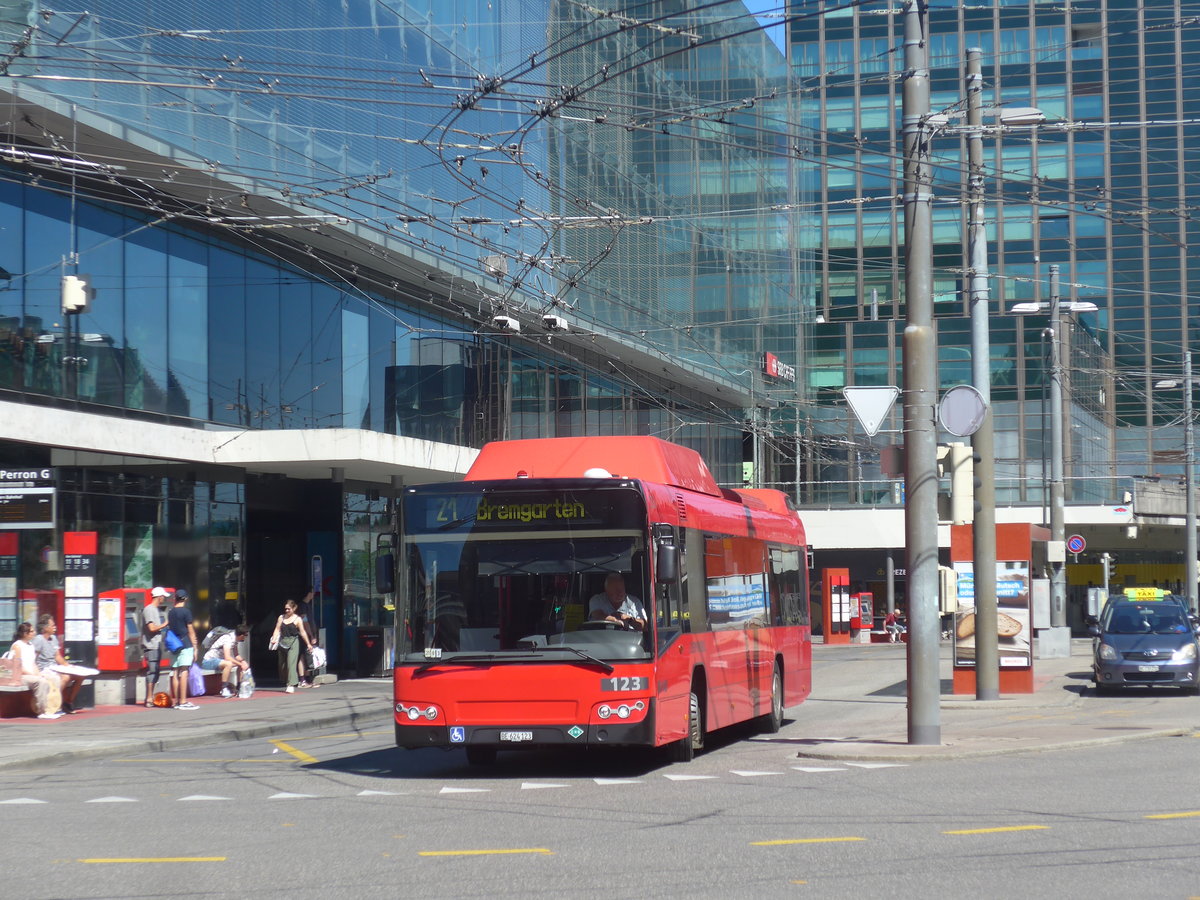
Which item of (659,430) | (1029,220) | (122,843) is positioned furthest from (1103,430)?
(122,843)

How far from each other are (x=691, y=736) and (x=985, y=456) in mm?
8801

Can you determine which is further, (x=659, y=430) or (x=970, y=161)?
(x=659, y=430)

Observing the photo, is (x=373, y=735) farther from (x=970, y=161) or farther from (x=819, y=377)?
(x=819, y=377)

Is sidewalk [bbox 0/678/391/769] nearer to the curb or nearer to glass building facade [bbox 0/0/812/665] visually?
glass building facade [bbox 0/0/812/665]

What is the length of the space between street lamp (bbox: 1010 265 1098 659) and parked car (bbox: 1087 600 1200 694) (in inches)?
325

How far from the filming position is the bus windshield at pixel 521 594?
45.5 feet

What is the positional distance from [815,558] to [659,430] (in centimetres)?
2503

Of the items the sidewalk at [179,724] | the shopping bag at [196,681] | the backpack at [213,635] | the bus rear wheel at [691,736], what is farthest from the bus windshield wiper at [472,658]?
the backpack at [213,635]

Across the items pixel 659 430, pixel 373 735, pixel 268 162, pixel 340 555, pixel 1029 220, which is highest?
pixel 1029 220

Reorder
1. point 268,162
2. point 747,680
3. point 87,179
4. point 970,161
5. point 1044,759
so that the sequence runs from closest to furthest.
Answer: point 1044,759
point 747,680
point 970,161
point 87,179
point 268,162

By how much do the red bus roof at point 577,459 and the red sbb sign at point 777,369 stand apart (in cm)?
4060

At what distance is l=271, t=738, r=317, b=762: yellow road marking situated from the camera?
651 inches

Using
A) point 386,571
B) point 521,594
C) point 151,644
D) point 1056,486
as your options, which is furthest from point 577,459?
point 1056,486

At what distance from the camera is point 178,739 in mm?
18781
